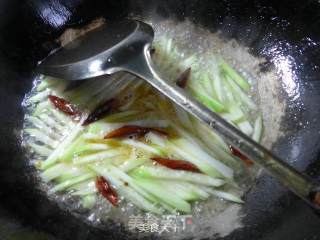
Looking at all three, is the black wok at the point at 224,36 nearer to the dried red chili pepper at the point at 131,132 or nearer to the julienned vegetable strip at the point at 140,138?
the julienned vegetable strip at the point at 140,138

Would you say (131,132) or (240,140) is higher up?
(240,140)

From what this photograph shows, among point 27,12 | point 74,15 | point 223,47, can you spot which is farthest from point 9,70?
point 223,47

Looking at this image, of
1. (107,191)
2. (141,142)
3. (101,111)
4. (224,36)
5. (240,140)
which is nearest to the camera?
(240,140)

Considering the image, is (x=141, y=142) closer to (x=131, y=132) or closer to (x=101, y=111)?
(x=131, y=132)

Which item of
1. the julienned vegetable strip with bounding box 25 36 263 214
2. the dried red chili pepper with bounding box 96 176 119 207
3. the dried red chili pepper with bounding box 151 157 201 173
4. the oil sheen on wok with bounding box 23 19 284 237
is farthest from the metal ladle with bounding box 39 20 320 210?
the dried red chili pepper with bounding box 96 176 119 207

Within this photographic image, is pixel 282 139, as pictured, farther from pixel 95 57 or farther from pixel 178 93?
pixel 95 57

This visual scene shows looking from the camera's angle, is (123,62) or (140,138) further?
(140,138)

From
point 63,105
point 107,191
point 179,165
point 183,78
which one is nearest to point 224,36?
point 183,78
